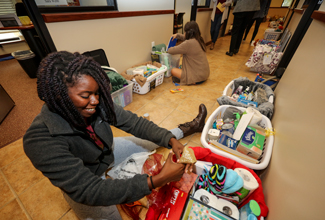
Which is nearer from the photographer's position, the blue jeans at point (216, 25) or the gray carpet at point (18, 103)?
the gray carpet at point (18, 103)

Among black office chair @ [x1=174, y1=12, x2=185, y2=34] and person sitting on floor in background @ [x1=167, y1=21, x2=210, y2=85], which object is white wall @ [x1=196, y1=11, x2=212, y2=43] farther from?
person sitting on floor in background @ [x1=167, y1=21, x2=210, y2=85]

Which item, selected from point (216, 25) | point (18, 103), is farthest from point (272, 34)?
point (18, 103)

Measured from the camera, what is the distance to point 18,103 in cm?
182

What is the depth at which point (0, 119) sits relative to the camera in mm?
1515

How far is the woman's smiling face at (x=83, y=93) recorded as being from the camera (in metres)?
Answer: 0.47

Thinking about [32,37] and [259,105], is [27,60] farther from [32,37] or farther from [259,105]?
[259,105]

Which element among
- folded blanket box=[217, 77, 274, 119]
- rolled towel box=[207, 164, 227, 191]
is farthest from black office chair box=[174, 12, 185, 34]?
rolled towel box=[207, 164, 227, 191]

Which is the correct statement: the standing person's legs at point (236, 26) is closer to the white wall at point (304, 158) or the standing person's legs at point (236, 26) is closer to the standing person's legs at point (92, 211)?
the white wall at point (304, 158)

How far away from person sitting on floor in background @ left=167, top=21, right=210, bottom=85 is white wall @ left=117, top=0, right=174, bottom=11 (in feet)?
1.92

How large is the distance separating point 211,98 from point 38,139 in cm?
181

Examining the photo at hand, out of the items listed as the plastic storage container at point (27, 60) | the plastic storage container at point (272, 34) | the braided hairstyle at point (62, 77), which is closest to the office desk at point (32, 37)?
the plastic storage container at point (27, 60)

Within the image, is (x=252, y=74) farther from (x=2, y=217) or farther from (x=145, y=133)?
(x=2, y=217)

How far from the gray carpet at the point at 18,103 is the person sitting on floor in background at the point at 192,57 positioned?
1989 millimetres

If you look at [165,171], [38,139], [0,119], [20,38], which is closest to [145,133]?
[165,171]
